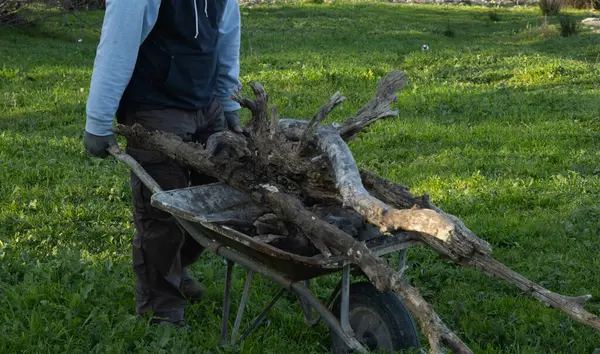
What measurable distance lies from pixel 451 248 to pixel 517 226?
11.0ft

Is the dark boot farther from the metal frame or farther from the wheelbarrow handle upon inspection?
the wheelbarrow handle

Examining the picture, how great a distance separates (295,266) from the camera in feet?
11.5

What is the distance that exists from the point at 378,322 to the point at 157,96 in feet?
5.54

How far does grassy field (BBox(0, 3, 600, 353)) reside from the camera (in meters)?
4.39

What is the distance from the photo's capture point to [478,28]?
64.7ft

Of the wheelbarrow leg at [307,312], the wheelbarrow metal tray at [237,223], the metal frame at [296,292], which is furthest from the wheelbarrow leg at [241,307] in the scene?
the wheelbarrow leg at [307,312]

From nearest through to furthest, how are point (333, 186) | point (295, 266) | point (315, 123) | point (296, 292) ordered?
point (295, 266) → point (296, 292) → point (315, 123) → point (333, 186)

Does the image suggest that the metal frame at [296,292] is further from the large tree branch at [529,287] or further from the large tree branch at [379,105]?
the large tree branch at [379,105]

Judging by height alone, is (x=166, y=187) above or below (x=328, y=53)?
above

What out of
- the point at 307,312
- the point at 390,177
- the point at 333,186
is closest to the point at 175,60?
the point at 333,186

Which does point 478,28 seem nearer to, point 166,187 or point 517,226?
point 517,226

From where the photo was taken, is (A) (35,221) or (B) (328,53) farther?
(B) (328,53)

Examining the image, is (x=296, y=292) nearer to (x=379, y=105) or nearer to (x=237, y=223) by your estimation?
(x=237, y=223)

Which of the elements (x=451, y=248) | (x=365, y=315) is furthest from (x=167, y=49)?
(x=451, y=248)
